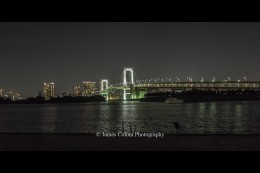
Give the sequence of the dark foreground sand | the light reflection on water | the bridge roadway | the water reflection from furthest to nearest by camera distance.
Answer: the bridge roadway < the water reflection < the light reflection on water < the dark foreground sand

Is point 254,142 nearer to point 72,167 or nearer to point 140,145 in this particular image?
point 140,145

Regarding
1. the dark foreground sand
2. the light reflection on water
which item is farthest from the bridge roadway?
the dark foreground sand

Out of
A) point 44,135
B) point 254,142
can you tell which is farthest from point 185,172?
point 44,135

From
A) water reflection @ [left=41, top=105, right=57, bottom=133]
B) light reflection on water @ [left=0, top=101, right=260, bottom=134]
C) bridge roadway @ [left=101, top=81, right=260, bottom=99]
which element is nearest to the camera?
light reflection on water @ [left=0, top=101, right=260, bottom=134]

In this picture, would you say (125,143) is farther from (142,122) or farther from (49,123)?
(49,123)

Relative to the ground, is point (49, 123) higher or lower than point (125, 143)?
lower

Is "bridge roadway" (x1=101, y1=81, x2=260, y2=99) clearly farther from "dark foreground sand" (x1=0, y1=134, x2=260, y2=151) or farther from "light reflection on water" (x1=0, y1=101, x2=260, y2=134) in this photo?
"dark foreground sand" (x1=0, y1=134, x2=260, y2=151)

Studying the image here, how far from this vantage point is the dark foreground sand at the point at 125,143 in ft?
18.9

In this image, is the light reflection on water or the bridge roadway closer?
the light reflection on water

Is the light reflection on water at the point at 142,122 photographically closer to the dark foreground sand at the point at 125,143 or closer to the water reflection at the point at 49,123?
the water reflection at the point at 49,123

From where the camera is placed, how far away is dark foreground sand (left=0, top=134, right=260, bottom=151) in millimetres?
5766

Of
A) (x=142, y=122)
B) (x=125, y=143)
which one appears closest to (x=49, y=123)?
(x=142, y=122)

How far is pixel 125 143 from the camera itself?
20.6 ft

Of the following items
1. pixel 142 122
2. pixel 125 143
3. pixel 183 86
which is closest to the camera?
pixel 125 143
